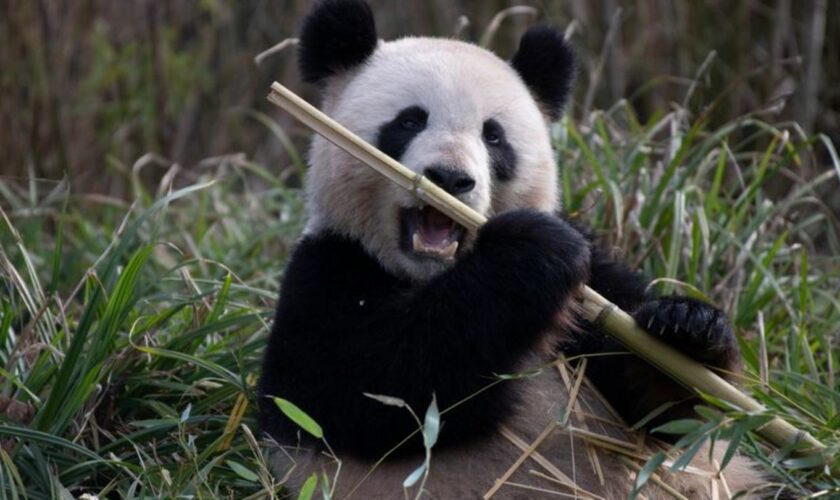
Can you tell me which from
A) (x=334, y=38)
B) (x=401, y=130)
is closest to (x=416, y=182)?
(x=401, y=130)

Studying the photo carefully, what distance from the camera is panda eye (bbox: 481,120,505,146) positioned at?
4.36m

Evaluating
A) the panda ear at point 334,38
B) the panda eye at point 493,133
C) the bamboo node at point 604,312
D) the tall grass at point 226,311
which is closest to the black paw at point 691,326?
the bamboo node at point 604,312

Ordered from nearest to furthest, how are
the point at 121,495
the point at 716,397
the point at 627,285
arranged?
the point at 716,397 → the point at 121,495 → the point at 627,285

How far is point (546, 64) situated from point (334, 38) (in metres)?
0.79

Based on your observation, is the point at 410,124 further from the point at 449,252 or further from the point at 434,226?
the point at 449,252

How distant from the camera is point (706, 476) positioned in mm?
3994

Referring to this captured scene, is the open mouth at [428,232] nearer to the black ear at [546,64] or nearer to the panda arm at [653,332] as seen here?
the panda arm at [653,332]

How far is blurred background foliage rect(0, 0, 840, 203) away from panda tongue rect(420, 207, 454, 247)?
2.86 meters

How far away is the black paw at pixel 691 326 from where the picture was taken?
12.1 ft

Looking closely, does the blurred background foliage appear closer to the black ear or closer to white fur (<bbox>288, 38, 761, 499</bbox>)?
the black ear

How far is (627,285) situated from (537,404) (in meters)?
0.62

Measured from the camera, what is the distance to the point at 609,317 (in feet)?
12.2

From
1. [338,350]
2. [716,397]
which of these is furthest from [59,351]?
[716,397]

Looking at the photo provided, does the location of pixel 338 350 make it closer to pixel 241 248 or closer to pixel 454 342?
pixel 454 342
